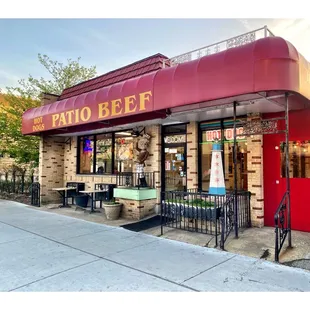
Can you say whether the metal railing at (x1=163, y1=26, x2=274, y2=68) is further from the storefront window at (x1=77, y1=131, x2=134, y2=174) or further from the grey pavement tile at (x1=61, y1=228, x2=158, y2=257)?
the grey pavement tile at (x1=61, y1=228, x2=158, y2=257)

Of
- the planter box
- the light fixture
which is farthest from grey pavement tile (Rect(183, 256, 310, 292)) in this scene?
the light fixture

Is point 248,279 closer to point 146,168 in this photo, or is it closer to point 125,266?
point 125,266

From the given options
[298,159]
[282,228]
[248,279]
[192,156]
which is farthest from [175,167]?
[248,279]

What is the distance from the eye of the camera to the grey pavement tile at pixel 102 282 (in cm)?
362

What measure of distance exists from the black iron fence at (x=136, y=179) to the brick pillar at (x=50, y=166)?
410cm

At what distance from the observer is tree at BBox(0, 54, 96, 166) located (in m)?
15.4

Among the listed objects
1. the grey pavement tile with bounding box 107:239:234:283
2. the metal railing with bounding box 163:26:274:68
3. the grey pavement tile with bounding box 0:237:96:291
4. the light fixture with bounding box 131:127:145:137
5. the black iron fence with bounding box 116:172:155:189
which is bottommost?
the grey pavement tile with bounding box 0:237:96:291

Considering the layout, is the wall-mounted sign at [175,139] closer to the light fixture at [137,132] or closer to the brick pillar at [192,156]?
the brick pillar at [192,156]

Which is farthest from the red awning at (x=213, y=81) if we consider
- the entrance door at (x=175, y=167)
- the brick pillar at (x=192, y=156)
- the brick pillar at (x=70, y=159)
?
the brick pillar at (x=70, y=159)

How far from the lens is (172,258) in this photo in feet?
16.0

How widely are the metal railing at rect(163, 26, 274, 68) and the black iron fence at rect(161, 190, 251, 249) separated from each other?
3393 mm

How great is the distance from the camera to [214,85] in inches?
218

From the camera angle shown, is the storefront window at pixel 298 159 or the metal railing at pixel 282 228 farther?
the storefront window at pixel 298 159

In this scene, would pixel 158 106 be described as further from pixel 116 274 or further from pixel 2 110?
pixel 2 110
